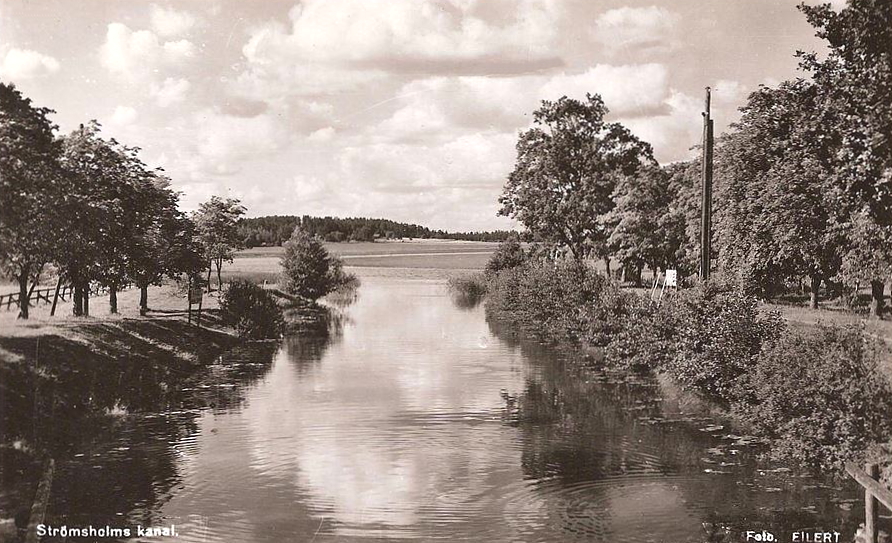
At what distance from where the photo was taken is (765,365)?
19.2 metres

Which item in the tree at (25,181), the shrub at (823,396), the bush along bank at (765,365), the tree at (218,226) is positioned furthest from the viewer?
the tree at (218,226)

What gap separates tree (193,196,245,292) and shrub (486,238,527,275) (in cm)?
3320

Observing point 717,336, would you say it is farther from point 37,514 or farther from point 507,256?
point 507,256

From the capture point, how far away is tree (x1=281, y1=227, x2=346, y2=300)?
2628 inches

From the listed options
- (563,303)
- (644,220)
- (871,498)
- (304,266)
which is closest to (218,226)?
(304,266)

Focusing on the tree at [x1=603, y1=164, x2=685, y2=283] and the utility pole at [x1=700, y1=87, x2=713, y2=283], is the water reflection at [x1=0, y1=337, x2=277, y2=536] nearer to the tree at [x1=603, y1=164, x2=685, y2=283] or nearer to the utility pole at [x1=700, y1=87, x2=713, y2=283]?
the utility pole at [x1=700, y1=87, x2=713, y2=283]

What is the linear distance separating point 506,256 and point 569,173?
20895mm

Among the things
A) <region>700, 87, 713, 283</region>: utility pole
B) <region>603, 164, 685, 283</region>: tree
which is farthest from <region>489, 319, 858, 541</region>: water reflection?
<region>603, 164, 685, 283</region>: tree

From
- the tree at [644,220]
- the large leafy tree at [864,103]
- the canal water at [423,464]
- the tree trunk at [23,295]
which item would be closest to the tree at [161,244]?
the tree trunk at [23,295]

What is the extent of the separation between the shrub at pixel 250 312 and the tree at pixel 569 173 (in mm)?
25131

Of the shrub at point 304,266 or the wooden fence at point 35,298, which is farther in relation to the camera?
the shrub at point 304,266

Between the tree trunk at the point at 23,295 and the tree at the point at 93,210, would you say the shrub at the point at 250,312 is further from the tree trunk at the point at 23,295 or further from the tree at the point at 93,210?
the tree trunk at the point at 23,295

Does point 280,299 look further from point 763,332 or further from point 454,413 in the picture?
point 763,332

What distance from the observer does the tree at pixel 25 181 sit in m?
21.9
